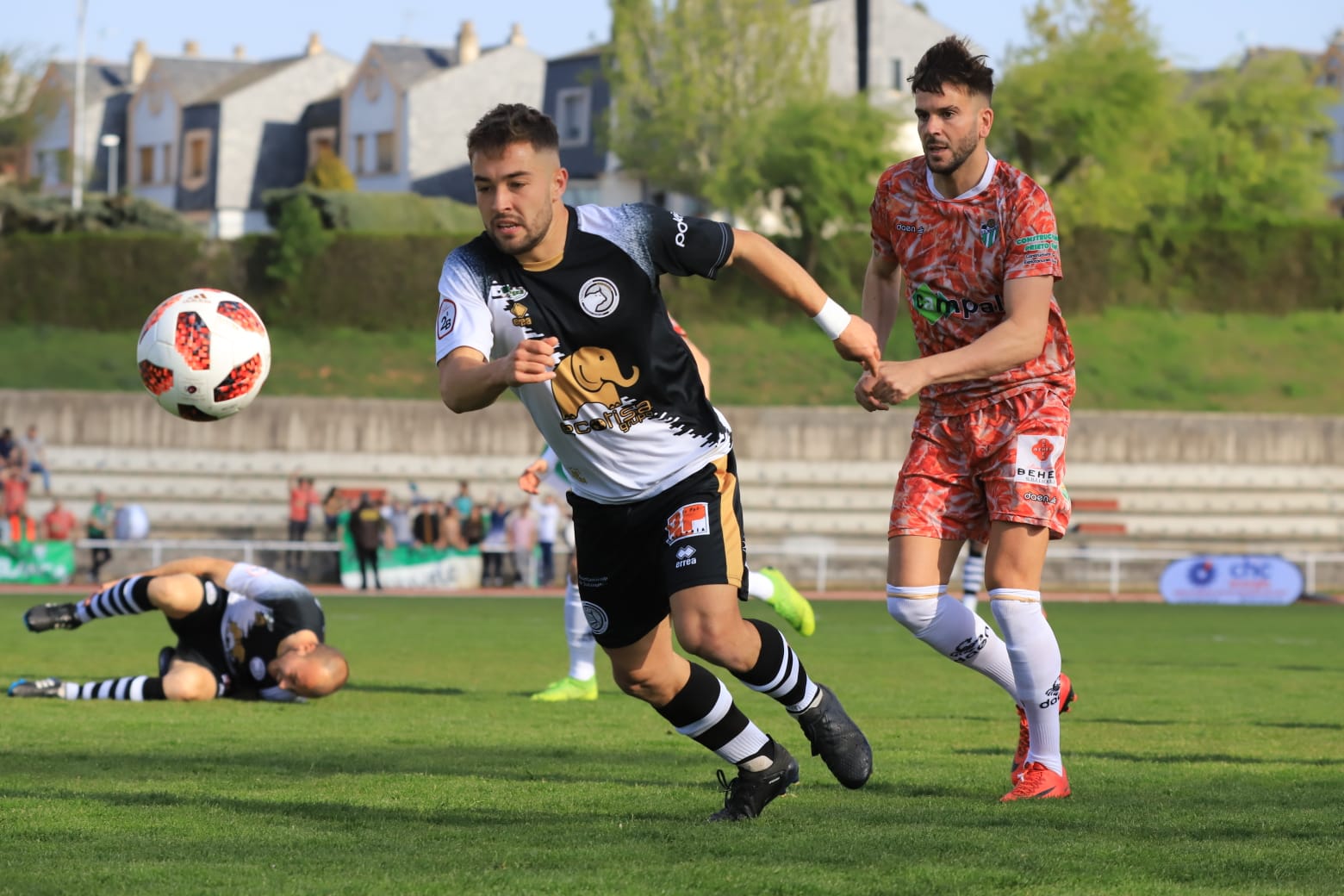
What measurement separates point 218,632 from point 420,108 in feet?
178

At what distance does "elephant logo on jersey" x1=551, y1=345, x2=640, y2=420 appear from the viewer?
18.4ft

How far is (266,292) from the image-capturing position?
137 ft

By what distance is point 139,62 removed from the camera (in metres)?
79.9

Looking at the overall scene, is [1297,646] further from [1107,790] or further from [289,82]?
[289,82]

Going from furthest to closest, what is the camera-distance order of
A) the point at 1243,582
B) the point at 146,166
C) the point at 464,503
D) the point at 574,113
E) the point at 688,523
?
1. the point at 146,166
2. the point at 574,113
3. the point at 464,503
4. the point at 1243,582
5. the point at 688,523

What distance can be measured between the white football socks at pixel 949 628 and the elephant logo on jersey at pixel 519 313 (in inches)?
69.5

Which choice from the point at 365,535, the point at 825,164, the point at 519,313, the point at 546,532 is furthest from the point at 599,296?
the point at 825,164

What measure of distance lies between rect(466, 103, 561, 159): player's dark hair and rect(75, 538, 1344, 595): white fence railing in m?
23.6

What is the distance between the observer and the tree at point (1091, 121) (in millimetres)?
43125

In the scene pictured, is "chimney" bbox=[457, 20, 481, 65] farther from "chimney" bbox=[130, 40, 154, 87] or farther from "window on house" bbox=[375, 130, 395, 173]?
"chimney" bbox=[130, 40, 154, 87]

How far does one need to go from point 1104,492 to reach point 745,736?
27958mm

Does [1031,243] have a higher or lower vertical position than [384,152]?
lower

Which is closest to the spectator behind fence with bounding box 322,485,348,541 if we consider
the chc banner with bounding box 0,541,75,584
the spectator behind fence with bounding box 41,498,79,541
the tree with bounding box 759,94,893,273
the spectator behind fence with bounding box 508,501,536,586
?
the spectator behind fence with bounding box 508,501,536,586

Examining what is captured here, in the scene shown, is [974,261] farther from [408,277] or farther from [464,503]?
[408,277]
